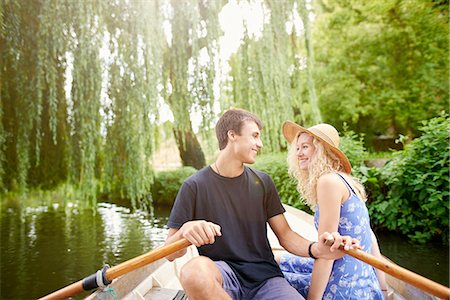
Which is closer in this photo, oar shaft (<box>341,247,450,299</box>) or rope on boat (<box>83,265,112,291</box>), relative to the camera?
oar shaft (<box>341,247,450,299</box>)

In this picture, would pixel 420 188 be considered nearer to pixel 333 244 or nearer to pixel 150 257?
pixel 333 244

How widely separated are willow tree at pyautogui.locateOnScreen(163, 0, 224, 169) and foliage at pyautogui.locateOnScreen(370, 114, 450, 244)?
2.84m

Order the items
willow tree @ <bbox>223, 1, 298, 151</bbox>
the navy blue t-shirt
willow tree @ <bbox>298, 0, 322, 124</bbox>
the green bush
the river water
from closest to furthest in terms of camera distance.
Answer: the navy blue t-shirt → the river water → willow tree @ <bbox>223, 1, 298, 151</bbox> → willow tree @ <bbox>298, 0, 322, 124</bbox> → the green bush

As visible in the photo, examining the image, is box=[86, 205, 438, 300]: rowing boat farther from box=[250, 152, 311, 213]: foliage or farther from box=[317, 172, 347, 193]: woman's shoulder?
box=[250, 152, 311, 213]: foliage

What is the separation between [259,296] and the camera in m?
1.87

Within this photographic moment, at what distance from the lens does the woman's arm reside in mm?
1854

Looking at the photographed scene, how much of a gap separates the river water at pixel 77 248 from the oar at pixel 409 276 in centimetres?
324

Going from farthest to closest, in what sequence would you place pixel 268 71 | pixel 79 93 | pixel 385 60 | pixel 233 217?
pixel 385 60 → pixel 268 71 → pixel 79 93 → pixel 233 217

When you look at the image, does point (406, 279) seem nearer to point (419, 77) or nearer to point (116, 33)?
point (116, 33)

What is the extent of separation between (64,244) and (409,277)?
6.10 meters

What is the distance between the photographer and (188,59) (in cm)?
575

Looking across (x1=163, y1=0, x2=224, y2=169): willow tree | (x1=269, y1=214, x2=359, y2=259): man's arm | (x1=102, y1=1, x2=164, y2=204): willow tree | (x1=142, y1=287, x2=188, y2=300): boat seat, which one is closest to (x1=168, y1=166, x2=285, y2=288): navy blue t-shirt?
(x1=269, y1=214, x2=359, y2=259): man's arm

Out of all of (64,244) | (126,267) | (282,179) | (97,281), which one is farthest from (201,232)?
(282,179)

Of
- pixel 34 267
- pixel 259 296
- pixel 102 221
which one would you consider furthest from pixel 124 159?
pixel 102 221
